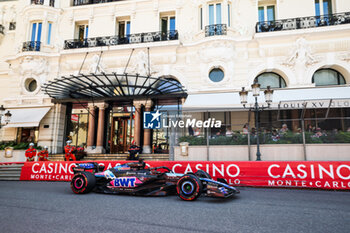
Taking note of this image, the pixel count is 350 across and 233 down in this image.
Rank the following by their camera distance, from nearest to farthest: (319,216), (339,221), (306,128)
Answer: (339,221), (319,216), (306,128)

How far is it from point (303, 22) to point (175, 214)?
15833 millimetres

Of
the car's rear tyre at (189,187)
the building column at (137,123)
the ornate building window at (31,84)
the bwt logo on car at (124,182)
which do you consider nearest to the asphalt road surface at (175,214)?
the car's rear tyre at (189,187)

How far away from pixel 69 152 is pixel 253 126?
34.1 ft

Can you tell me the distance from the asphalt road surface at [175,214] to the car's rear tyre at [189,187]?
0.66 ft

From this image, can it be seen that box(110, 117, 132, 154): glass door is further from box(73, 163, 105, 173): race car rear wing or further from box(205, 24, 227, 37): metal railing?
box(73, 163, 105, 173): race car rear wing

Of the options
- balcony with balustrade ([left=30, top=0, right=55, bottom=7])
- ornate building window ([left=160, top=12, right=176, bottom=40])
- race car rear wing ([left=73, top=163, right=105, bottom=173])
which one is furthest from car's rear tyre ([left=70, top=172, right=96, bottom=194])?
balcony with balustrade ([left=30, top=0, right=55, bottom=7])

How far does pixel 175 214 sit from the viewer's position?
4.90m

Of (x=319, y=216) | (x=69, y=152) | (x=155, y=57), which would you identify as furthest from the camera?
(x=155, y=57)

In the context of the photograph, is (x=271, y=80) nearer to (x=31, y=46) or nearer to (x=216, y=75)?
(x=216, y=75)

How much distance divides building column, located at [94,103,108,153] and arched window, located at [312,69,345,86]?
47.5ft

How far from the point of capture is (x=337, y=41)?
1488 cm

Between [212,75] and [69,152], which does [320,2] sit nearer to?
[212,75]

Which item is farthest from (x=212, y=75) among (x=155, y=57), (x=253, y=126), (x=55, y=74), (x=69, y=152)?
(x=55, y=74)

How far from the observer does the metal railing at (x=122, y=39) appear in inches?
687
